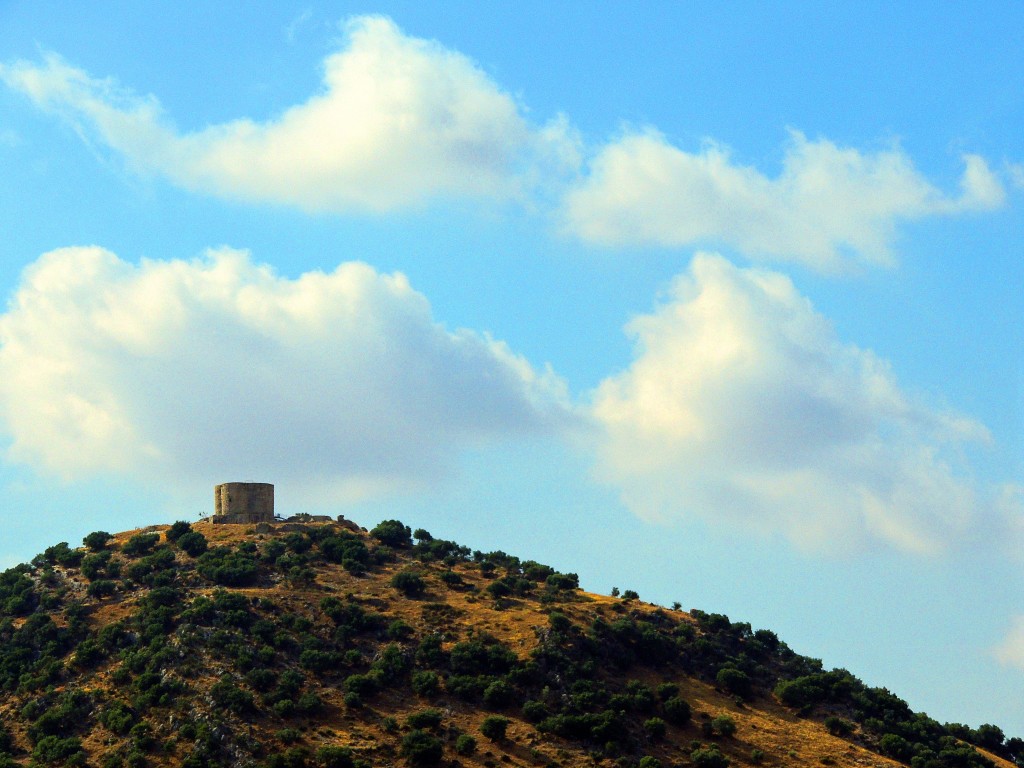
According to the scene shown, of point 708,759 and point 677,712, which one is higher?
point 677,712

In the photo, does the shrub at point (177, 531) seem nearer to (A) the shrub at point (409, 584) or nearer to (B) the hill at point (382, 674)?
(B) the hill at point (382, 674)

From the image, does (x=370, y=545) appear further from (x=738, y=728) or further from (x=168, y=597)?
(x=738, y=728)

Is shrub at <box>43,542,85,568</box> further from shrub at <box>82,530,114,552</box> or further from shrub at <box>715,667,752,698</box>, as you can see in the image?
shrub at <box>715,667,752,698</box>

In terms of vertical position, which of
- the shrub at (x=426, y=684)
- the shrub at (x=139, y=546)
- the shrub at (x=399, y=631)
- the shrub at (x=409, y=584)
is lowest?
the shrub at (x=426, y=684)

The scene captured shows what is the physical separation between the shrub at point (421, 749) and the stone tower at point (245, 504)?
111 feet

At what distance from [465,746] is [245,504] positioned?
36457 millimetres

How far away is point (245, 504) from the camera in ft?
377

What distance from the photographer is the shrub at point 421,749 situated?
8400cm

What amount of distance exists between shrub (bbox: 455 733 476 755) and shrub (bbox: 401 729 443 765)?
1009 millimetres

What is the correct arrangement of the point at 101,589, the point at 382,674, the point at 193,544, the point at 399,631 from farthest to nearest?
the point at 193,544
the point at 101,589
the point at 399,631
the point at 382,674

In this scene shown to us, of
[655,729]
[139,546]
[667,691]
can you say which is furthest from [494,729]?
[139,546]

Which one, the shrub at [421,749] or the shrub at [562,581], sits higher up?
the shrub at [562,581]

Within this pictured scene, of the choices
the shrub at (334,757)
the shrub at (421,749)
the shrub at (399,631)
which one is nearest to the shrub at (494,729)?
the shrub at (421,749)

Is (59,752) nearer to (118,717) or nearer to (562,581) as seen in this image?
(118,717)
